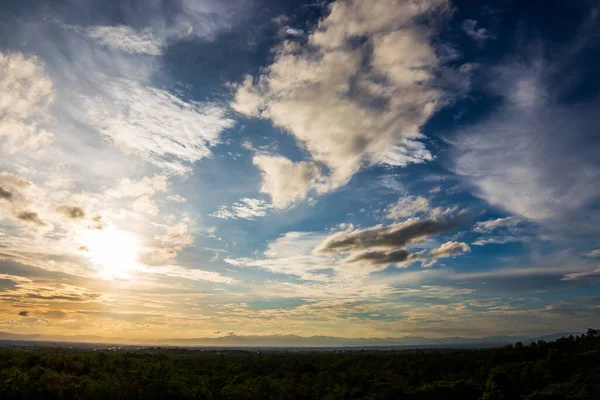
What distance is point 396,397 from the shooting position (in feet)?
134

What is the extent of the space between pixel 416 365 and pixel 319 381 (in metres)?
21.8

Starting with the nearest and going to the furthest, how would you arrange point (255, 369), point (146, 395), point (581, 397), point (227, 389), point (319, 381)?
point (581, 397) → point (146, 395) → point (227, 389) → point (319, 381) → point (255, 369)

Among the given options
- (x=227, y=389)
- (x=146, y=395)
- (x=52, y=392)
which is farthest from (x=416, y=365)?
(x=52, y=392)

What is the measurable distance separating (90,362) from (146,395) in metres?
33.0

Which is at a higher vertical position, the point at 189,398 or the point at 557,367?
the point at 557,367

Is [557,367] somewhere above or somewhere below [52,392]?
above

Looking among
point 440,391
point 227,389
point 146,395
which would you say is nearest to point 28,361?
point 146,395

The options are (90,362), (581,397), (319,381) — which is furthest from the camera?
(90,362)

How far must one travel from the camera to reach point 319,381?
56188 millimetres

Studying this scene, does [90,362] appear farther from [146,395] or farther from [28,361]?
[146,395]

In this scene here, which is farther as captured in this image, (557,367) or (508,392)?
(557,367)

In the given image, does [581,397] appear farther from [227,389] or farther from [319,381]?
[227,389]

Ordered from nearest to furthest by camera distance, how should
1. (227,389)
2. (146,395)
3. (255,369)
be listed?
(146,395), (227,389), (255,369)

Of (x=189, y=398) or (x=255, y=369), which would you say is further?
(x=255, y=369)
